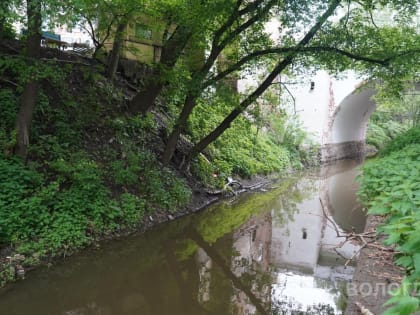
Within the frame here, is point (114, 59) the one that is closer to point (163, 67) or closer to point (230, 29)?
point (163, 67)

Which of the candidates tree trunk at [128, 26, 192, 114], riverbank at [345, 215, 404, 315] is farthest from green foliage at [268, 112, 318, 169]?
riverbank at [345, 215, 404, 315]

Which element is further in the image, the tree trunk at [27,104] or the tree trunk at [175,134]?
the tree trunk at [175,134]

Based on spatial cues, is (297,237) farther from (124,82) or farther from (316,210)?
(124,82)

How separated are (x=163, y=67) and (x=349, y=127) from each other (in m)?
20.6

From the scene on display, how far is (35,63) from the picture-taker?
18.0 feet

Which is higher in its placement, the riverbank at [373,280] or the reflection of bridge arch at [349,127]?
the reflection of bridge arch at [349,127]

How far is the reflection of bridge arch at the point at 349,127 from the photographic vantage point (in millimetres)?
21359

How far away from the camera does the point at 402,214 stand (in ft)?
8.81

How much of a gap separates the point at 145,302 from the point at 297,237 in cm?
387

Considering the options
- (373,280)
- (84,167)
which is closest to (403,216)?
(373,280)

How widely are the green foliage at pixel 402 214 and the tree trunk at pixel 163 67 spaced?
13.7 ft

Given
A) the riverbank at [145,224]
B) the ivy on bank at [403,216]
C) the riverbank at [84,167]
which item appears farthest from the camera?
the riverbank at [84,167]

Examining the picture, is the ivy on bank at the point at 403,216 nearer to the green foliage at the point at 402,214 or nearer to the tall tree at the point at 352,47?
the green foliage at the point at 402,214

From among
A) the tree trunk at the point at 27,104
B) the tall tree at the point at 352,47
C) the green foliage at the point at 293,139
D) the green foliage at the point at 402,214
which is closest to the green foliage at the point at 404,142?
the green foliage at the point at 402,214
